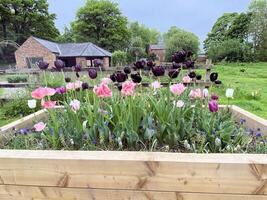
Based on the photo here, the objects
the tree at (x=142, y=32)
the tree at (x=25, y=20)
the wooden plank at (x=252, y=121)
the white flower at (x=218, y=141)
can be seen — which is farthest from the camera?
the tree at (x=142, y=32)

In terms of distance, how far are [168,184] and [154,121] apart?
1.86ft

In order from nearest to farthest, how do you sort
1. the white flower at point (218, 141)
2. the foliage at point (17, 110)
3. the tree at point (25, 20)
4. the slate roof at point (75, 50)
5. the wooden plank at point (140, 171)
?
the wooden plank at point (140, 171) < the white flower at point (218, 141) < the foliage at point (17, 110) < the slate roof at point (75, 50) < the tree at point (25, 20)

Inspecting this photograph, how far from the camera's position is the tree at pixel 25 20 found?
28.7 m

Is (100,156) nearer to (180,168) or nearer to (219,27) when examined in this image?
(180,168)

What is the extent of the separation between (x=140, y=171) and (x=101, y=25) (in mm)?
31659

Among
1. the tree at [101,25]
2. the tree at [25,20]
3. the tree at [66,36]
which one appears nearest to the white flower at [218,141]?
the tree at [101,25]

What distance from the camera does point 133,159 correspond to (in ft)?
3.33

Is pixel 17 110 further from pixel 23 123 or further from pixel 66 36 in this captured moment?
pixel 66 36

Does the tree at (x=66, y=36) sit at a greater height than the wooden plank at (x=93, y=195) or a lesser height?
greater

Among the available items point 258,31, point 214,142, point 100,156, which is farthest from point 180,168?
point 258,31

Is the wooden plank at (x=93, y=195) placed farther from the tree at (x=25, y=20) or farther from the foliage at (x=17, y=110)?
the tree at (x=25, y=20)

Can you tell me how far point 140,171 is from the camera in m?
1.01

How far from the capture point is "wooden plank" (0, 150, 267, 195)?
38.2 inches

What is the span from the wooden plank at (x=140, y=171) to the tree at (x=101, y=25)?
1194 inches
